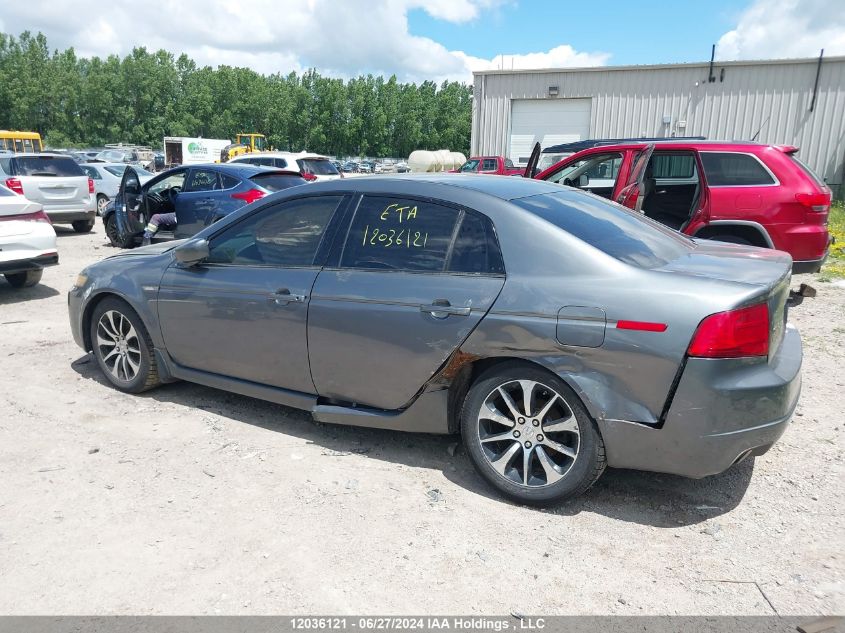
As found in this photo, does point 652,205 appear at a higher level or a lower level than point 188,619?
higher

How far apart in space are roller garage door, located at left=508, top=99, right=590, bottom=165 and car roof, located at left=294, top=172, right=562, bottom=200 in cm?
1984

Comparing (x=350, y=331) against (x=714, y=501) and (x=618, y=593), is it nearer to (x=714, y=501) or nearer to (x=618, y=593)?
(x=618, y=593)

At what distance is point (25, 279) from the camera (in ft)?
28.4

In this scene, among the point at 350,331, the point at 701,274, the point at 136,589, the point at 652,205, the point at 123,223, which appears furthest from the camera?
the point at 123,223

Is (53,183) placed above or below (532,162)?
below

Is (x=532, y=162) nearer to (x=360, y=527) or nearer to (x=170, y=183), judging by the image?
(x=360, y=527)

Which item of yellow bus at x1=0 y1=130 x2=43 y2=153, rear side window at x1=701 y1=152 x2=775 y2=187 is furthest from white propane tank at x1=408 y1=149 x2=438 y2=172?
rear side window at x1=701 y1=152 x2=775 y2=187

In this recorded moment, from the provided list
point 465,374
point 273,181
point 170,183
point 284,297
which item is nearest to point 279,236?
point 284,297

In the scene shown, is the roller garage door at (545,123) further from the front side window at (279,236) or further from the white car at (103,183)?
the front side window at (279,236)

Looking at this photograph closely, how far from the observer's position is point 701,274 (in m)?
3.10

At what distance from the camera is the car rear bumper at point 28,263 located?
25.2 ft

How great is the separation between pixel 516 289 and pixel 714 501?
4.94 ft

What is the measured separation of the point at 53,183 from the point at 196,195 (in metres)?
5.29

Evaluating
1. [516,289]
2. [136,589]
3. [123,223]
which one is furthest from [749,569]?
[123,223]
